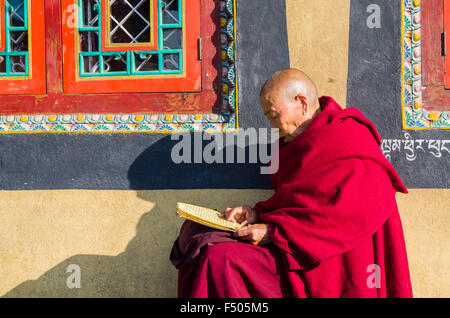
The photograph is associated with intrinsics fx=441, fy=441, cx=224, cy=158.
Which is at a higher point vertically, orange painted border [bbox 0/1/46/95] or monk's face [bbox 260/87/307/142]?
orange painted border [bbox 0/1/46/95]

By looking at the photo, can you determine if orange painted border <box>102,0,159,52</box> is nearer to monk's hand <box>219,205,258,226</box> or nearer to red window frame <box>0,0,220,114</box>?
red window frame <box>0,0,220,114</box>

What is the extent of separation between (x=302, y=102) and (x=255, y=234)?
801 mm

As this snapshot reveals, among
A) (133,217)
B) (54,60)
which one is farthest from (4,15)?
(133,217)

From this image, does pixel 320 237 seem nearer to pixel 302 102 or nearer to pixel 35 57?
pixel 302 102

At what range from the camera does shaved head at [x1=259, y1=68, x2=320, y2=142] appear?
2484 mm

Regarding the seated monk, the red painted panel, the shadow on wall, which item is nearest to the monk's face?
the seated monk

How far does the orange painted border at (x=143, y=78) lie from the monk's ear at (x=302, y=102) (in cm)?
84

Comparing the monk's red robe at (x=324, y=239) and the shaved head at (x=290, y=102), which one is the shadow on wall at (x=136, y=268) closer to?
the monk's red robe at (x=324, y=239)

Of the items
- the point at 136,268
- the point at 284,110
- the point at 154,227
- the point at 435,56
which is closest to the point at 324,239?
the point at 284,110

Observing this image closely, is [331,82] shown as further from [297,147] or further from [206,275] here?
[206,275]

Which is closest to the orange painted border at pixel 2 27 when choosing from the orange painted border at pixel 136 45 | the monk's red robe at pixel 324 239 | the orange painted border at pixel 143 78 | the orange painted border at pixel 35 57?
the orange painted border at pixel 35 57

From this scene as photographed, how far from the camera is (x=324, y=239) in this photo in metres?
2.15

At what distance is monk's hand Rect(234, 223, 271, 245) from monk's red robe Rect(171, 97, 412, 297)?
0.04 metres
